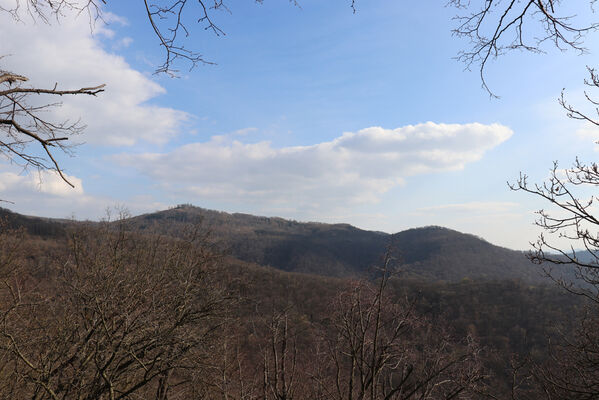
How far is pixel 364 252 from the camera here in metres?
153

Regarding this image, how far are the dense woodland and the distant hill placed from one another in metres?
61.0

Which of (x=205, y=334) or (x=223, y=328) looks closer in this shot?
(x=205, y=334)

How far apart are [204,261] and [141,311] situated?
29.0 feet

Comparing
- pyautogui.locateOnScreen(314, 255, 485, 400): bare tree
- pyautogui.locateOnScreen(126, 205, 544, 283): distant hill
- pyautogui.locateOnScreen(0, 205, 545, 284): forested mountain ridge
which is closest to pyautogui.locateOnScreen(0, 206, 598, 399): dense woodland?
pyautogui.locateOnScreen(314, 255, 485, 400): bare tree

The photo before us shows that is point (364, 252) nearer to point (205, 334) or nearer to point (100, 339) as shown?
point (205, 334)

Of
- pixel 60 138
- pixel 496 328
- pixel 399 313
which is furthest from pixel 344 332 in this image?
pixel 496 328

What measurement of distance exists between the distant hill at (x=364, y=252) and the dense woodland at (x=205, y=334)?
6100 cm

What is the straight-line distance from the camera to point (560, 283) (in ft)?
20.4

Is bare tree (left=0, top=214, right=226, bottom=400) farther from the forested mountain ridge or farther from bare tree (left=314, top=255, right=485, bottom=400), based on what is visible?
the forested mountain ridge

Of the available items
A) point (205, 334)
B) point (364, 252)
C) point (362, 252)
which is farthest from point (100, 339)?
point (362, 252)

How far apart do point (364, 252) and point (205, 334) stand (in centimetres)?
14746

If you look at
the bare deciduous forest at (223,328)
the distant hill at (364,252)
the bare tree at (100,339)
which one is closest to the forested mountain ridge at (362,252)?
the distant hill at (364,252)

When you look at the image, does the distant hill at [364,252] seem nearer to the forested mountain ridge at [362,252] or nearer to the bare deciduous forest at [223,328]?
the forested mountain ridge at [362,252]

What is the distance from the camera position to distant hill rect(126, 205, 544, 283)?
364 ft
